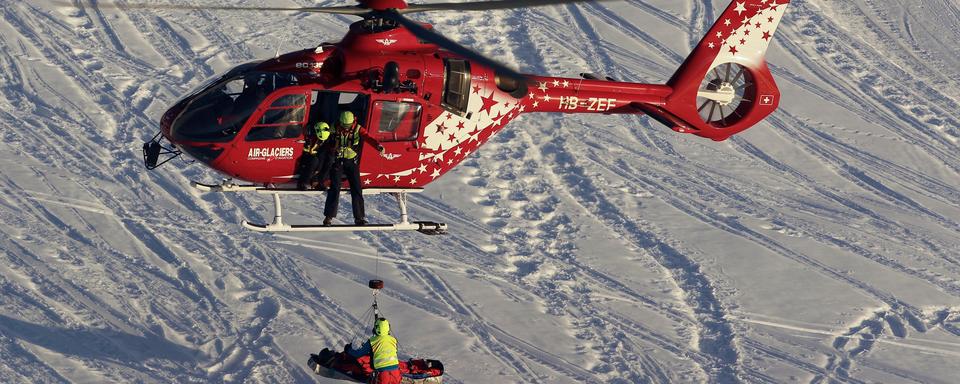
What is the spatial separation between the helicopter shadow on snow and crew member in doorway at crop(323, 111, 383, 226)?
315 centimetres

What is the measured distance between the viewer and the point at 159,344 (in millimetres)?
17750

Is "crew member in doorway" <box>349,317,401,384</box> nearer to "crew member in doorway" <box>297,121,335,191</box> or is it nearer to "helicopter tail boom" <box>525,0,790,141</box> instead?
"crew member in doorway" <box>297,121,335,191</box>

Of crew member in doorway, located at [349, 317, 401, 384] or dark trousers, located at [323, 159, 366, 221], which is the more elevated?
dark trousers, located at [323, 159, 366, 221]

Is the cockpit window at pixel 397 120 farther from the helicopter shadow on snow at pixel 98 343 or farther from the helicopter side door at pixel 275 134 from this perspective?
the helicopter shadow on snow at pixel 98 343

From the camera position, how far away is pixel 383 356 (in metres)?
15.7

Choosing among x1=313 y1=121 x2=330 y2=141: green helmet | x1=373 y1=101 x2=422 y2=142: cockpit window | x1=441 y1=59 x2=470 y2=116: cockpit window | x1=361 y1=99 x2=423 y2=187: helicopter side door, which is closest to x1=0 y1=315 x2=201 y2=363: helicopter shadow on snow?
x1=361 y1=99 x2=423 y2=187: helicopter side door

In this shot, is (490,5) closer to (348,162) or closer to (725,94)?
(348,162)

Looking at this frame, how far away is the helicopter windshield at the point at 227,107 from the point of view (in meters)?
15.7

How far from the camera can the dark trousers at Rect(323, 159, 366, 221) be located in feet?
52.7

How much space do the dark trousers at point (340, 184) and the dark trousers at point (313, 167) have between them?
94 millimetres

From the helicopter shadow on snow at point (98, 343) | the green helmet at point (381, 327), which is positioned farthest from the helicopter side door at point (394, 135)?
the helicopter shadow on snow at point (98, 343)

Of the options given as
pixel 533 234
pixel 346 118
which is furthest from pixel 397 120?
pixel 533 234

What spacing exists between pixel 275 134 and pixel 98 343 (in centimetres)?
421

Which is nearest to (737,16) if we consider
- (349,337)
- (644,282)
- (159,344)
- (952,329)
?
(644,282)
